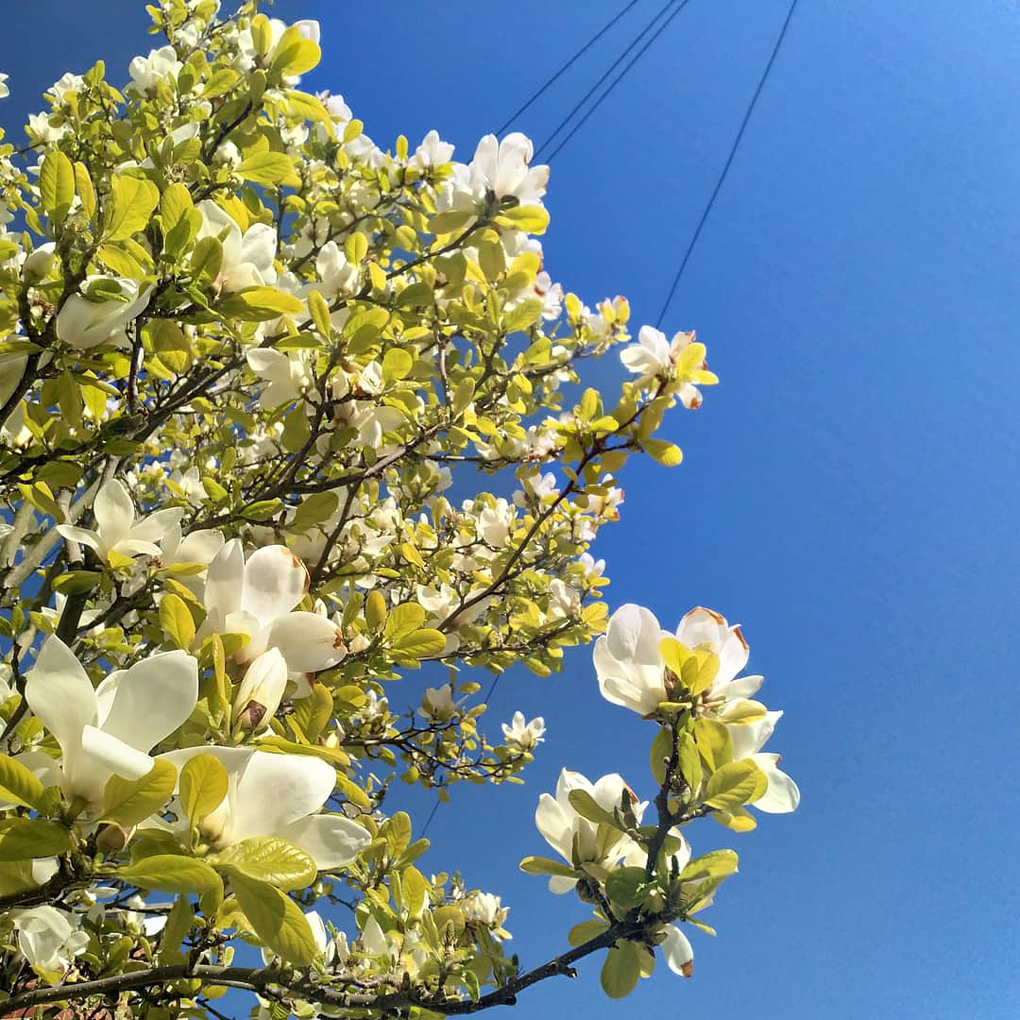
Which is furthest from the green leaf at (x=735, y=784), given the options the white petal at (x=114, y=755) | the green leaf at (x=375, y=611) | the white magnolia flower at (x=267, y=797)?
the green leaf at (x=375, y=611)

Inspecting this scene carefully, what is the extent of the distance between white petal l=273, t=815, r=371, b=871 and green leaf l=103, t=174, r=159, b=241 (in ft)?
1.74

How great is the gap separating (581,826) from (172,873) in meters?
0.41

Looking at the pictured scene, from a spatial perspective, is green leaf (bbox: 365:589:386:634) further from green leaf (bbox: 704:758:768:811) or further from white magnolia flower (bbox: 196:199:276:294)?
green leaf (bbox: 704:758:768:811)

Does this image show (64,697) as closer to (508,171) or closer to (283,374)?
(283,374)

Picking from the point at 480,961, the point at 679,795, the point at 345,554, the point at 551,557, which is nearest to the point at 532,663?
the point at 551,557

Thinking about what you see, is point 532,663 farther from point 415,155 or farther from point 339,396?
point 415,155

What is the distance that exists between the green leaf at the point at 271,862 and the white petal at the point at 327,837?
0.04 meters

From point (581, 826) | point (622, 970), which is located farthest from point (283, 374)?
point (622, 970)

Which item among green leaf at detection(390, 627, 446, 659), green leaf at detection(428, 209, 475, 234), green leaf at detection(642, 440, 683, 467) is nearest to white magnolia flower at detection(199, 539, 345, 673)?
green leaf at detection(390, 627, 446, 659)

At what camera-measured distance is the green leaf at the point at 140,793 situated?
0.40 meters

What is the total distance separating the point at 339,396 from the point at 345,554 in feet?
1.46

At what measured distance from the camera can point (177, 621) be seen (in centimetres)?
55

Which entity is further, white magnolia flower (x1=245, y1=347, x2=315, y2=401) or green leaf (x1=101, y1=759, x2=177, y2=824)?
white magnolia flower (x1=245, y1=347, x2=315, y2=401)

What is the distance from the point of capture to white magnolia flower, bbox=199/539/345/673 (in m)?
0.61
